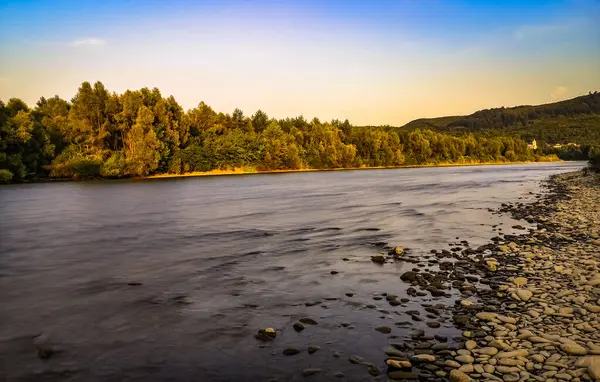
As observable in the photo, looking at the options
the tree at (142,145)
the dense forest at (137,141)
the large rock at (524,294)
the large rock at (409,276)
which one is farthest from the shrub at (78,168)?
the large rock at (524,294)

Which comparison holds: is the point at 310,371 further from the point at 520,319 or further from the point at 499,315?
the point at 520,319

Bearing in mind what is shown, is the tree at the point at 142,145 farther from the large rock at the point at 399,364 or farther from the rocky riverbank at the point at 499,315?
the large rock at the point at 399,364

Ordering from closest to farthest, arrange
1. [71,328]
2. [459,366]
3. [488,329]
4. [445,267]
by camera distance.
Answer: [459,366], [488,329], [71,328], [445,267]

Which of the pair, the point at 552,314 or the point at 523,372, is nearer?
the point at 523,372

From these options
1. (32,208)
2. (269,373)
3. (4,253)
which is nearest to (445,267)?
(269,373)

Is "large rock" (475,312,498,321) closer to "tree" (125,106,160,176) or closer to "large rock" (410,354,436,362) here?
"large rock" (410,354,436,362)

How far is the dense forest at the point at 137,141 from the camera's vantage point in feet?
278

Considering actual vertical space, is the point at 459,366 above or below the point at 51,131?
below

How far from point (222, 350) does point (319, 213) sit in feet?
→ 81.7

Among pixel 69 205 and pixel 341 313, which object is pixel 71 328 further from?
pixel 69 205

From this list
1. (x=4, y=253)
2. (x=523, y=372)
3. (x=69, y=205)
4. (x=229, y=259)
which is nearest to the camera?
(x=523, y=372)

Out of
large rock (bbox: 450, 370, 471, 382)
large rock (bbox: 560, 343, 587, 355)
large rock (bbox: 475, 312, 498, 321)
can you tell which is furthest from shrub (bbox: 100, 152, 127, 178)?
large rock (bbox: 560, 343, 587, 355)

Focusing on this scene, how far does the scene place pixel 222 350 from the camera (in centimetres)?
919

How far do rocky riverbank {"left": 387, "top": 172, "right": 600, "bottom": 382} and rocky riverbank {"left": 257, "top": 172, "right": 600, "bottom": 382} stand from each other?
19 mm
